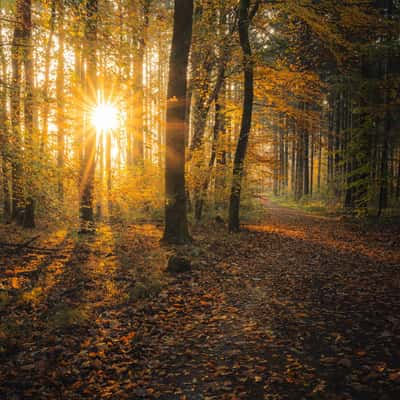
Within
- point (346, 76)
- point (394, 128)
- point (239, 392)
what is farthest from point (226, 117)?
point (239, 392)

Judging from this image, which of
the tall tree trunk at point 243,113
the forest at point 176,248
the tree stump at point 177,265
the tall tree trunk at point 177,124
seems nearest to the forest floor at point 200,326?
the forest at point 176,248

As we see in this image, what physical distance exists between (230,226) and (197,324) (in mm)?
8395

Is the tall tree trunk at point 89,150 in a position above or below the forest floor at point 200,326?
above

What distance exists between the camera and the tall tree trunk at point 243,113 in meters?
11.9

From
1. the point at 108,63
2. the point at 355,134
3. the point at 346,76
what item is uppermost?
the point at 346,76

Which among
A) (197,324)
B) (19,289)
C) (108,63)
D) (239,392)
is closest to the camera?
(239,392)

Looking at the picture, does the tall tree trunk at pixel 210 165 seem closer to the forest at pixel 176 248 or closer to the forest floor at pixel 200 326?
the forest at pixel 176 248

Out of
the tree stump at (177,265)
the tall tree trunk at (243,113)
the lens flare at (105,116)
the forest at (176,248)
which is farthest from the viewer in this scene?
the tall tree trunk at (243,113)

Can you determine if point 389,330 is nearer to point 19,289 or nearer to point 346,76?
point 19,289

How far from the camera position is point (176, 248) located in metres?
9.58

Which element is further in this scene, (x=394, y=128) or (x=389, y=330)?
(x=394, y=128)

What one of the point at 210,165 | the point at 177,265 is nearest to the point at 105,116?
the point at 210,165

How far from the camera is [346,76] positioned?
15062 mm

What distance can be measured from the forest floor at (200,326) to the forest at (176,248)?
3cm
